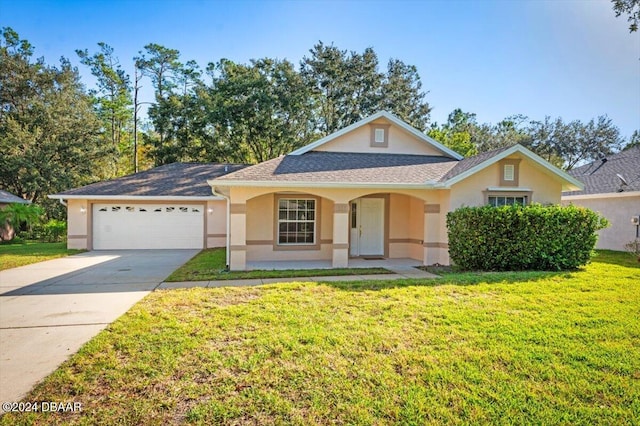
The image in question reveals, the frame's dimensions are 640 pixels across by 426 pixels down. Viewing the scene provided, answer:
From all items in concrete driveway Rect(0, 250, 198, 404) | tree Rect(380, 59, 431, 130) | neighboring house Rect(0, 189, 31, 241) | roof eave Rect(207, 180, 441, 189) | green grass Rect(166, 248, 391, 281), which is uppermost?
tree Rect(380, 59, 431, 130)

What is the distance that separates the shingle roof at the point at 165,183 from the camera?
54.1 ft

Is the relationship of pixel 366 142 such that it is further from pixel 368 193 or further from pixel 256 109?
pixel 256 109

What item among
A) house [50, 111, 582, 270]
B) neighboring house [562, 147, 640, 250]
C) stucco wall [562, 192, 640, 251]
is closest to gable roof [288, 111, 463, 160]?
house [50, 111, 582, 270]

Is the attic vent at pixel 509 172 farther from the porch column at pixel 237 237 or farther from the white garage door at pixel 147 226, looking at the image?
the white garage door at pixel 147 226

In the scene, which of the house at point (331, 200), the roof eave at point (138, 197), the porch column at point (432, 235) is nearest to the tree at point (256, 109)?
the house at point (331, 200)

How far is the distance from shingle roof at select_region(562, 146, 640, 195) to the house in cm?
625

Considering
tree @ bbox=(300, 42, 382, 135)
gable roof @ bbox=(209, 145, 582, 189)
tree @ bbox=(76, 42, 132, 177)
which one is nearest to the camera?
gable roof @ bbox=(209, 145, 582, 189)

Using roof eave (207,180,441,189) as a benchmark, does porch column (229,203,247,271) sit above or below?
below

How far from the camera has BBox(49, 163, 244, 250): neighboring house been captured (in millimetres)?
16094

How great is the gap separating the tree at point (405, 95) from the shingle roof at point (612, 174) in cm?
1530

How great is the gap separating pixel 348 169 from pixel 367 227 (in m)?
2.57

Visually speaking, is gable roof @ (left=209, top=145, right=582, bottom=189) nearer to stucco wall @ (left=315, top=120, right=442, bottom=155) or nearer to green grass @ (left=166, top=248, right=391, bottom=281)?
stucco wall @ (left=315, top=120, right=442, bottom=155)

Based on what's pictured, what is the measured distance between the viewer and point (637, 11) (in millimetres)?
10258

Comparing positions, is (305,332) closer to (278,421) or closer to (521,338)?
(278,421)
